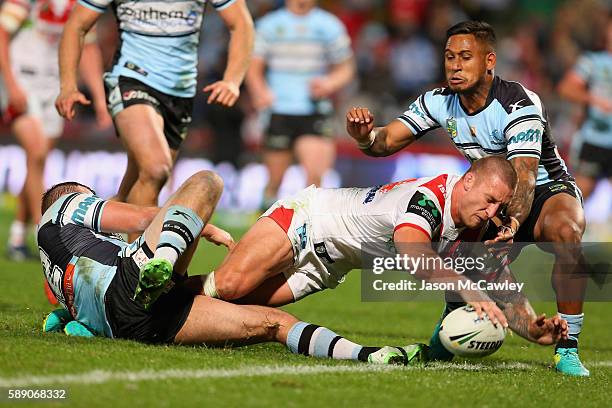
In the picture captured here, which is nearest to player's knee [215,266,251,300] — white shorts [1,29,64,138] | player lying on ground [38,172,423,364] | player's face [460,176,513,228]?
player lying on ground [38,172,423,364]

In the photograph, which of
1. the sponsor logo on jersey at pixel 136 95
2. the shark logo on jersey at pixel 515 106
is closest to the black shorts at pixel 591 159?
the shark logo on jersey at pixel 515 106

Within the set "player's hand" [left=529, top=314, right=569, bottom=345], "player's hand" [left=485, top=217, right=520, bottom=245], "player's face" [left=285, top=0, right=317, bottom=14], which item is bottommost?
"player's hand" [left=529, top=314, right=569, bottom=345]

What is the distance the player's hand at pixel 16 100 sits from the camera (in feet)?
36.6

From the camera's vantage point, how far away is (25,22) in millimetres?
11766

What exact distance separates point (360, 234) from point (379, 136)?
1.09 meters

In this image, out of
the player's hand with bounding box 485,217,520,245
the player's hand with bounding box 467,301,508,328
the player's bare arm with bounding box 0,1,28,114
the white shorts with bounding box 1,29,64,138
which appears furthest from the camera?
the white shorts with bounding box 1,29,64,138

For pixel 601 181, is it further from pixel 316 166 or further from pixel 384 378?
pixel 384 378

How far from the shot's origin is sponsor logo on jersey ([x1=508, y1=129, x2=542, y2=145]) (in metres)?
6.90

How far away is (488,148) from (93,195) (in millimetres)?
2616

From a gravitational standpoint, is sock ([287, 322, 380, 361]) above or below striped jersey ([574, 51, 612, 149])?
below

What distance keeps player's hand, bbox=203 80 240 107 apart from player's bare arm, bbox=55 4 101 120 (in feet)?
3.30

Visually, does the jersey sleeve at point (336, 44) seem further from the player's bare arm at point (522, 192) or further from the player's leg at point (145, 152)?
the player's bare arm at point (522, 192)

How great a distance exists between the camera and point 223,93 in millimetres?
8117

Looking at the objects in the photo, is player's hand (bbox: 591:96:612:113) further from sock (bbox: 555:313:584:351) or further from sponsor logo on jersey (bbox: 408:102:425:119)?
sock (bbox: 555:313:584:351)
